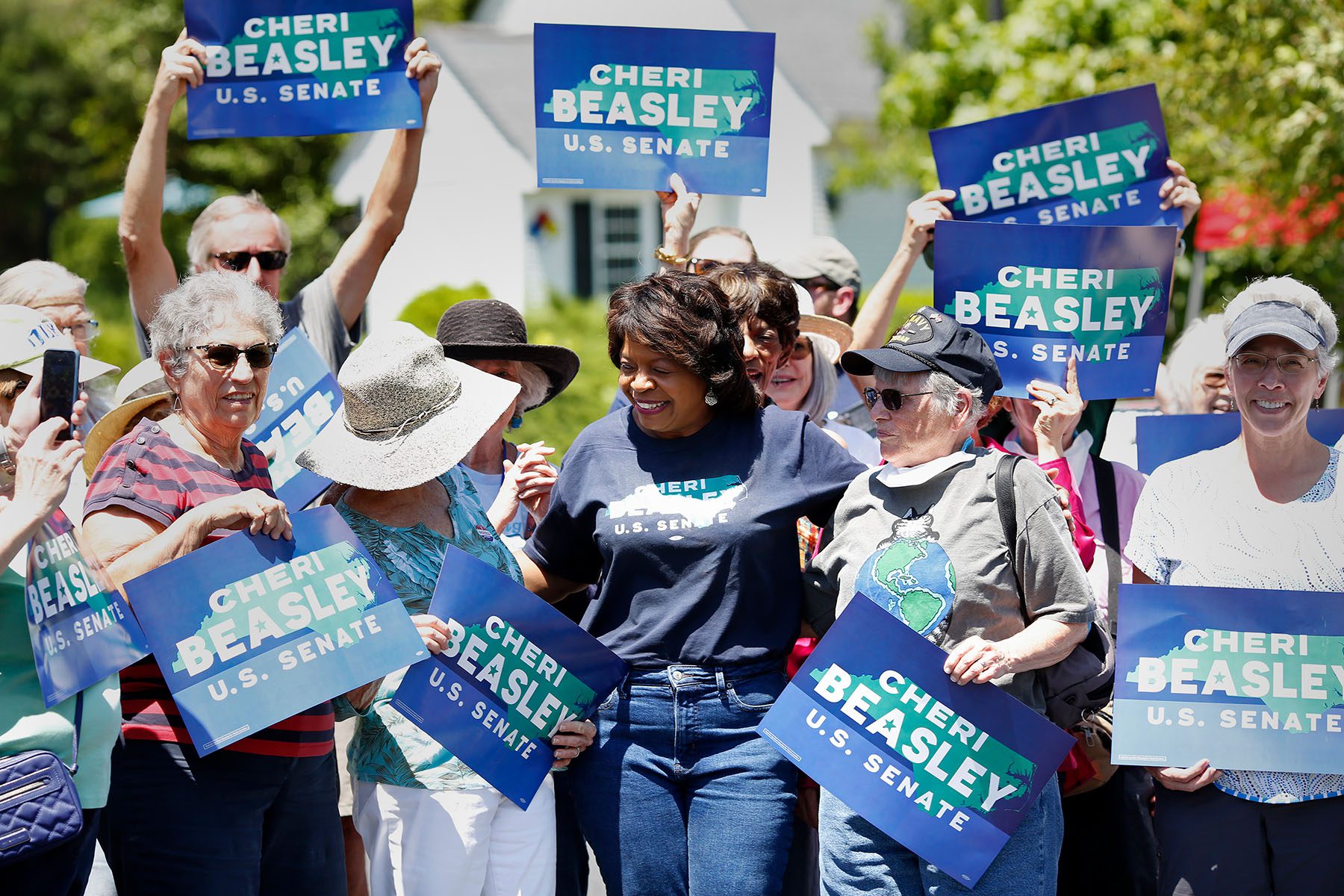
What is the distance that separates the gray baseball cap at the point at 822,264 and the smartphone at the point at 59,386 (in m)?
3.16

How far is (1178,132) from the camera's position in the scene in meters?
12.2

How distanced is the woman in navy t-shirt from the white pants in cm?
23

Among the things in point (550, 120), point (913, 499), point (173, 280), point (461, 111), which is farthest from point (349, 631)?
point (461, 111)

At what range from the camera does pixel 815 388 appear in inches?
190

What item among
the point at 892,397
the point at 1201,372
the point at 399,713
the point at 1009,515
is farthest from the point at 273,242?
the point at 1201,372

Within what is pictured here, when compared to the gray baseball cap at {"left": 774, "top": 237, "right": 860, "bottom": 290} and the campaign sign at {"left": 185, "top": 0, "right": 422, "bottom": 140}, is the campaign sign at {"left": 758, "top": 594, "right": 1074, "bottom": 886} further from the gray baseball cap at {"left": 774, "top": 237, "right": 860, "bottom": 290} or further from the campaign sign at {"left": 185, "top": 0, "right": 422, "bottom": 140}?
the campaign sign at {"left": 185, "top": 0, "right": 422, "bottom": 140}

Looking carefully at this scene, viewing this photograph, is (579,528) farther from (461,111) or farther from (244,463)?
(461,111)

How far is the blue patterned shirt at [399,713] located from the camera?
143 inches

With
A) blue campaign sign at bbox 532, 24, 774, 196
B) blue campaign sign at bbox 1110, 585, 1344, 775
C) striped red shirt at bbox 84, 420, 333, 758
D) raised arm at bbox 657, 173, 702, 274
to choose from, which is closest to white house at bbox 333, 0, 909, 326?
blue campaign sign at bbox 532, 24, 774, 196

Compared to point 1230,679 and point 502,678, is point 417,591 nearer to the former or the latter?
point 502,678

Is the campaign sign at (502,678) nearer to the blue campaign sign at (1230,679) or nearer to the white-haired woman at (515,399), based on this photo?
the white-haired woman at (515,399)

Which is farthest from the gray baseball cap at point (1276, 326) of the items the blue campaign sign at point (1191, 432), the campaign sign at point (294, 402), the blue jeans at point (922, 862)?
the campaign sign at point (294, 402)

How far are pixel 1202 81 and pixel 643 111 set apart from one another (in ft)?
24.0

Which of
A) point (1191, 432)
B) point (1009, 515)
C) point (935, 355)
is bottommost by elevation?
point (1009, 515)
